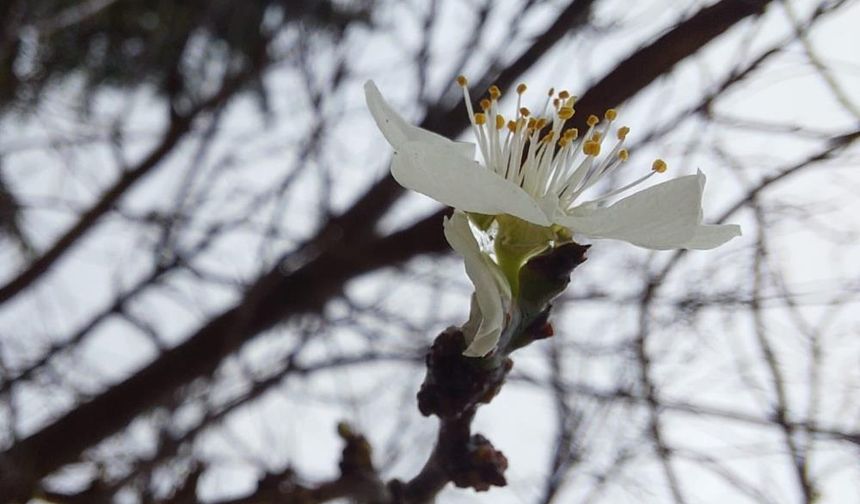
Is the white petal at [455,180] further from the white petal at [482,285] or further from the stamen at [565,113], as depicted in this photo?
the stamen at [565,113]

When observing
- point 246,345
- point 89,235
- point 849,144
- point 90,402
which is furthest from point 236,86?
point 849,144

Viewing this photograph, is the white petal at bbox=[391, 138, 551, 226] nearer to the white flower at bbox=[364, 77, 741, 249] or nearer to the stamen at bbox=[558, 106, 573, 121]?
the white flower at bbox=[364, 77, 741, 249]

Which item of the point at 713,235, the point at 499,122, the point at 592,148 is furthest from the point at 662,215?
the point at 499,122

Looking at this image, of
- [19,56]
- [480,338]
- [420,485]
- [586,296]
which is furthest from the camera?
[19,56]

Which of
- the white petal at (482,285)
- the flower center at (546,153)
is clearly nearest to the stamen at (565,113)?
Result: the flower center at (546,153)

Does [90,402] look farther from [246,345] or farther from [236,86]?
[236,86]
